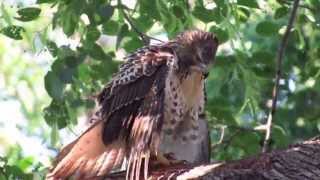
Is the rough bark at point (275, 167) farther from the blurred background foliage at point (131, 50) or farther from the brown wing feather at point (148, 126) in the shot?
the blurred background foliage at point (131, 50)

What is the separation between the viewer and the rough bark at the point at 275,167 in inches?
115

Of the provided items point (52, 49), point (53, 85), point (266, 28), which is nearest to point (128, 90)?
point (53, 85)

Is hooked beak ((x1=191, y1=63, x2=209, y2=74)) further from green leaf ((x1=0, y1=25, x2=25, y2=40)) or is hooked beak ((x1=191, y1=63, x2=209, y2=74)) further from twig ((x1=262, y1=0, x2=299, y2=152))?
green leaf ((x1=0, y1=25, x2=25, y2=40))

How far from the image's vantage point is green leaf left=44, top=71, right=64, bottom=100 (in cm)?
404

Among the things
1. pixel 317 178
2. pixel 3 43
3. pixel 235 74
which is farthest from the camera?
pixel 3 43

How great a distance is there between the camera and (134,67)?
405 cm

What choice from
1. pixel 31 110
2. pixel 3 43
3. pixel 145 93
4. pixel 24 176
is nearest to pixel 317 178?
pixel 145 93

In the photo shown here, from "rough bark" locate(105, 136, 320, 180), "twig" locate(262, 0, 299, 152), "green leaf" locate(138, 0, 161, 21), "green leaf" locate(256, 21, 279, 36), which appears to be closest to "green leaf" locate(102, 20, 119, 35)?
"green leaf" locate(138, 0, 161, 21)

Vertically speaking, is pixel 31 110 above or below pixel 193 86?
below

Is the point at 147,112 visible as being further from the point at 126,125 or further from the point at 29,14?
the point at 29,14

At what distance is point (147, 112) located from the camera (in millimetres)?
3789

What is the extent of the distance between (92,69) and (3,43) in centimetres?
287

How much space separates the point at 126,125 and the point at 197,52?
61 cm

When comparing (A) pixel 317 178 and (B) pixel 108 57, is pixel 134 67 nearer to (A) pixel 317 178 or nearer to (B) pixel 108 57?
(B) pixel 108 57
